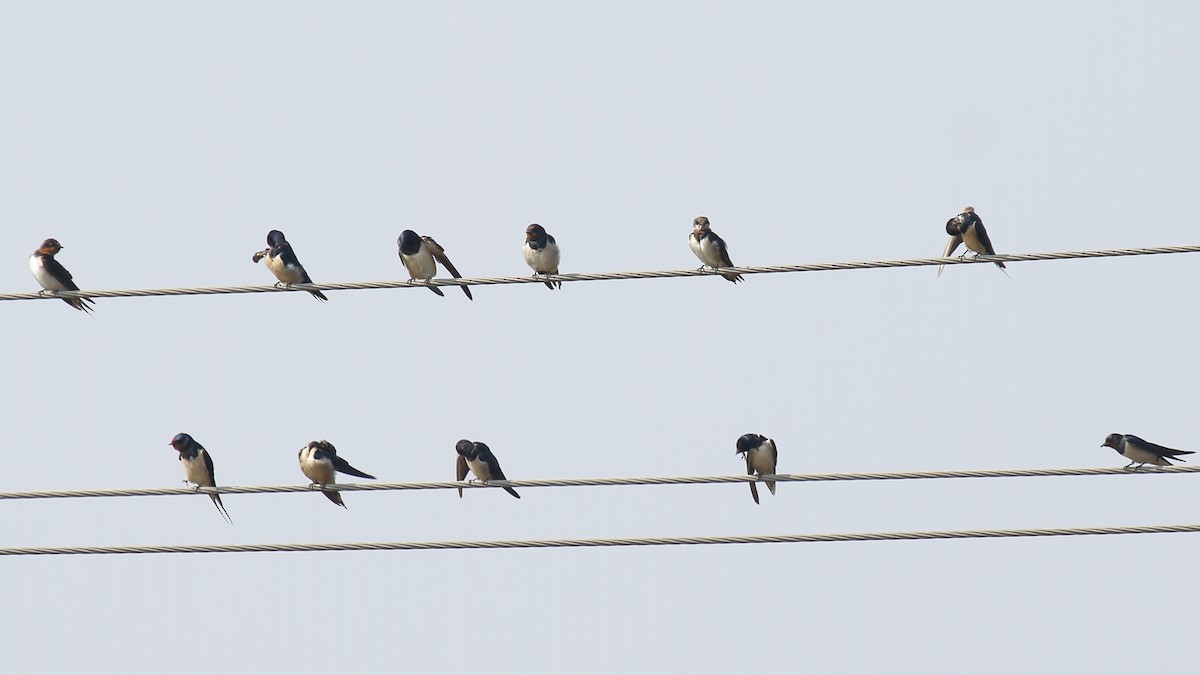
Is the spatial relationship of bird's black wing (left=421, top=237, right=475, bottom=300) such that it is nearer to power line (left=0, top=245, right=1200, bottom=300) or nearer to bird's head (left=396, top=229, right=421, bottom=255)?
bird's head (left=396, top=229, right=421, bottom=255)

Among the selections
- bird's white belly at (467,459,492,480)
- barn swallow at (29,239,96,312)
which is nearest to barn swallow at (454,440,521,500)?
bird's white belly at (467,459,492,480)

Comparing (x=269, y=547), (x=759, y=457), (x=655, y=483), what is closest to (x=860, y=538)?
(x=655, y=483)

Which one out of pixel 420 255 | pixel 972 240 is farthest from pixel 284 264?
pixel 972 240

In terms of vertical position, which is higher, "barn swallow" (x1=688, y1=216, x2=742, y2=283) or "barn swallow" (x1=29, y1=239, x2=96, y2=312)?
"barn swallow" (x1=688, y1=216, x2=742, y2=283)

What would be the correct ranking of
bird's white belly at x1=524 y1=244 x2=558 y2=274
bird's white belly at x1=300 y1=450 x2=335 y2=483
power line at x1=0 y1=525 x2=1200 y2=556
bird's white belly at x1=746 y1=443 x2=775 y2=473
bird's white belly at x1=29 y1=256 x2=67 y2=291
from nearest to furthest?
power line at x1=0 y1=525 x2=1200 y2=556, bird's white belly at x1=300 y1=450 x2=335 y2=483, bird's white belly at x1=29 y1=256 x2=67 y2=291, bird's white belly at x1=524 y1=244 x2=558 y2=274, bird's white belly at x1=746 y1=443 x2=775 y2=473

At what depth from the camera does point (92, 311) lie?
56.5 ft

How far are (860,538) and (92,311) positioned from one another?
6.73m

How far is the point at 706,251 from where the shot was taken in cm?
1862

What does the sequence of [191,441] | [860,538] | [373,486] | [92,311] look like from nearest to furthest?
[860,538]
[373,486]
[92,311]
[191,441]

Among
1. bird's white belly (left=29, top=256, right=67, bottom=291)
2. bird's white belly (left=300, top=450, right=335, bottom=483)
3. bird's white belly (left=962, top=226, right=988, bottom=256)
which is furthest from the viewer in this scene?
bird's white belly (left=29, top=256, right=67, bottom=291)

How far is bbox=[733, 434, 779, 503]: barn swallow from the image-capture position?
1892 cm

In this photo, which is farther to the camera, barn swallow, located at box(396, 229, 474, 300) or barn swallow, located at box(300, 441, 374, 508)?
barn swallow, located at box(396, 229, 474, 300)

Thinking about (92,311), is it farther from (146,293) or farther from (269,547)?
(269,547)

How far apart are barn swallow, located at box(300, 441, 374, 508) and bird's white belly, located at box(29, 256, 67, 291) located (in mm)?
2421
